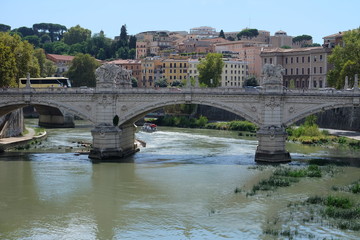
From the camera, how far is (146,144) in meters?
45.9

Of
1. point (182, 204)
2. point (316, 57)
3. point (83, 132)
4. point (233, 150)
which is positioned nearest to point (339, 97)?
point (233, 150)

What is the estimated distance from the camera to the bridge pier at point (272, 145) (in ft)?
114

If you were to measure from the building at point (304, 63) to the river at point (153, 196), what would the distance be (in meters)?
37.7

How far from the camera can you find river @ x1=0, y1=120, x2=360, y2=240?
2150 centimetres

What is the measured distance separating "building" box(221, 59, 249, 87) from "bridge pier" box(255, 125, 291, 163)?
55605 mm

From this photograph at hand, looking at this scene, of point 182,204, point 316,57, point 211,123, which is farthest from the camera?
point 316,57

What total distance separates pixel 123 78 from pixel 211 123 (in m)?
25.1

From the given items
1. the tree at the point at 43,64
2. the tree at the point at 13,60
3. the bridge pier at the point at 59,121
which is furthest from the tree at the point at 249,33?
the tree at the point at 13,60

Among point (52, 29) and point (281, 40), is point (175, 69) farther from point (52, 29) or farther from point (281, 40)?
point (52, 29)

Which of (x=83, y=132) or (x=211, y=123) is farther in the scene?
(x=211, y=123)

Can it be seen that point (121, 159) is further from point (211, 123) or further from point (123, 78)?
point (211, 123)

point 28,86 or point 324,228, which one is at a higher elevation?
point 28,86

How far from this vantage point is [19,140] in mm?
44094

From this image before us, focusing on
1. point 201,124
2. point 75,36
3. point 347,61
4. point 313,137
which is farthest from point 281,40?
point 313,137
